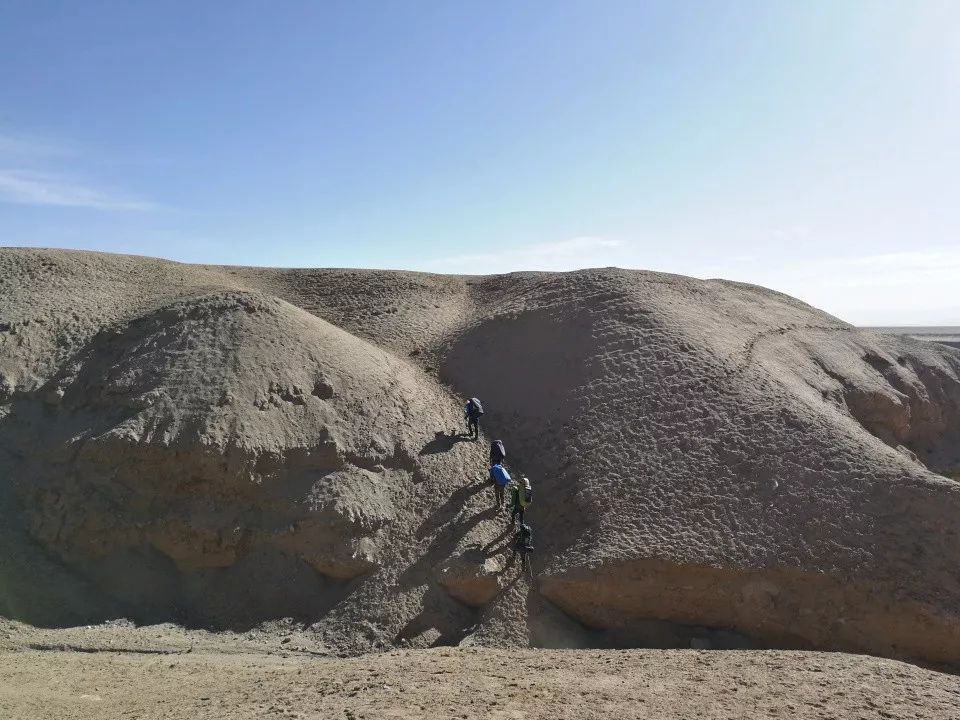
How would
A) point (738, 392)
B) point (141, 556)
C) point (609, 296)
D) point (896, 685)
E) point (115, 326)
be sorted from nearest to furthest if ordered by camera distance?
point (896, 685) < point (141, 556) < point (738, 392) < point (115, 326) < point (609, 296)

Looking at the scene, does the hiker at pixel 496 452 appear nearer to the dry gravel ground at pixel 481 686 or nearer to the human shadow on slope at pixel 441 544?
the human shadow on slope at pixel 441 544

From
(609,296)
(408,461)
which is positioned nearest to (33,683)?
(408,461)

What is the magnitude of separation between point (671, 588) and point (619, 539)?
1.00 metres

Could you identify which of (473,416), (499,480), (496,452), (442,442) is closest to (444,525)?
(499,480)

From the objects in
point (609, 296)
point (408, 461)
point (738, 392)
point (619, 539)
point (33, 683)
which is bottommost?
point (33, 683)

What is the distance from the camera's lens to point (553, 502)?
11.2 m

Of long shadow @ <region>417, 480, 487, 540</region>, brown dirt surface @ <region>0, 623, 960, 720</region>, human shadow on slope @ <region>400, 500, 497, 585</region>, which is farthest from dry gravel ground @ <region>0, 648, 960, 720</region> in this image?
long shadow @ <region>417, 480, 487, 540</region>

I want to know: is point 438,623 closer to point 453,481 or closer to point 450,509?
point 450,509

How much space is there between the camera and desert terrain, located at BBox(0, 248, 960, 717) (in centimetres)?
741

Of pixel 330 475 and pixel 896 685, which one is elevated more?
pixel 330 475

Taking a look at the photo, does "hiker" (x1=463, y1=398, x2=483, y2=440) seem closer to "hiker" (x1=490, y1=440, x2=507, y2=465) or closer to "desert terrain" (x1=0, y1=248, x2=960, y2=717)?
"desert terrain" (x1=0, y1=248, x2=960, y2=717)

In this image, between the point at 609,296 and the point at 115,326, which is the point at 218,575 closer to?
the point at 115,326

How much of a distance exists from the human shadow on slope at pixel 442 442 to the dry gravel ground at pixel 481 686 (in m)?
4.07

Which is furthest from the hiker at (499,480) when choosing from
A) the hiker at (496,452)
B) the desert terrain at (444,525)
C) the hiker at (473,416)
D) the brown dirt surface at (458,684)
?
the brown dirt surface at (458,684)
